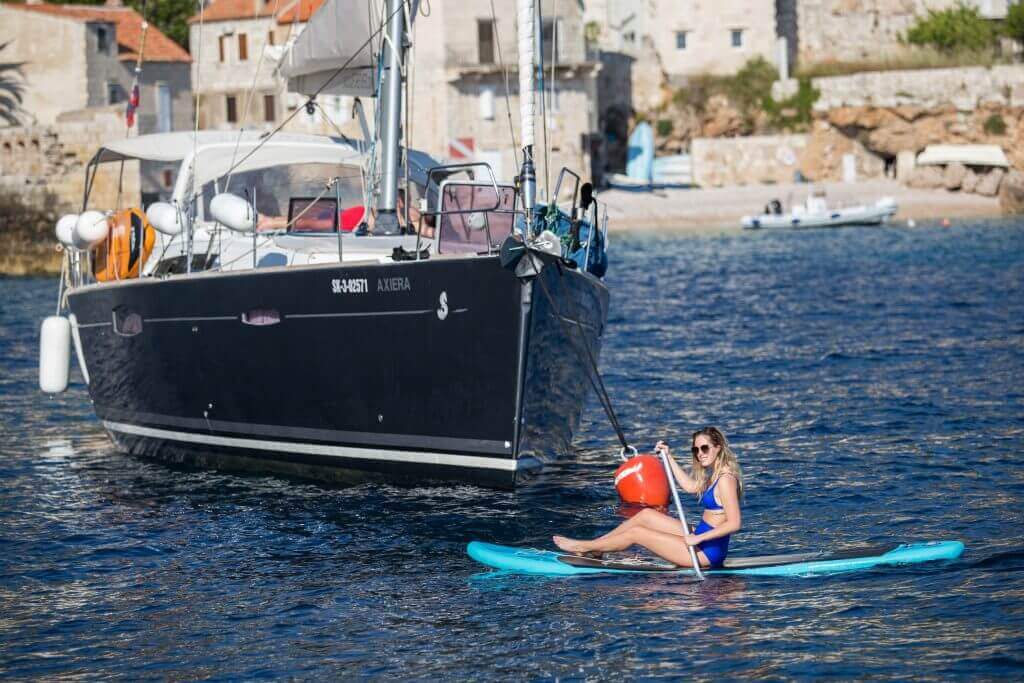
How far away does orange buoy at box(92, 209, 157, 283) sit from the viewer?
56.4 feet

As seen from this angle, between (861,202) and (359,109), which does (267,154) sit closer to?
(359,109)

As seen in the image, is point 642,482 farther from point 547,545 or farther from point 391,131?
point 391,131

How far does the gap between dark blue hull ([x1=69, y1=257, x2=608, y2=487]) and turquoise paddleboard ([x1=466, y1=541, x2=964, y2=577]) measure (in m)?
2.27

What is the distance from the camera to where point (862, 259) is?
149 ft

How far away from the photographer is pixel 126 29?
64.4m

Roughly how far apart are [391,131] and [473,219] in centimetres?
234

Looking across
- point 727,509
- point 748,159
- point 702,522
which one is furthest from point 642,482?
point 748,159

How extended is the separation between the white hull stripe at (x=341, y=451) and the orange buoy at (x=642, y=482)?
4.21 ft

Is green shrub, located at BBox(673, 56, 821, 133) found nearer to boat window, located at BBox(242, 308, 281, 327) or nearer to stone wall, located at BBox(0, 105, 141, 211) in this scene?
stone wall, located at BBox(0, 105, 141, 211)

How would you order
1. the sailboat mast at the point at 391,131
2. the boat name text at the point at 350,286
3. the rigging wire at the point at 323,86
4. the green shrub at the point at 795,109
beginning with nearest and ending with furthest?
the boat name text at the point at 350,286, the sailboat mast at the point at 391,131, the rigging wire at the point at 323,86, the green shrub at the point at 795,109

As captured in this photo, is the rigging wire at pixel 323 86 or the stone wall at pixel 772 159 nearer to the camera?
the rigging wire at pixel 323 86

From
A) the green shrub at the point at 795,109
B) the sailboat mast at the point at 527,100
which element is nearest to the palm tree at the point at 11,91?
the green shrub at the point at 795,109

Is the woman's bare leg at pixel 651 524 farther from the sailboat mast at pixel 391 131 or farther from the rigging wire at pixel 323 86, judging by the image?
the rigging wire at pixel 323 86

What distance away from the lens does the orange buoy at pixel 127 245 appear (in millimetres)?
17203
